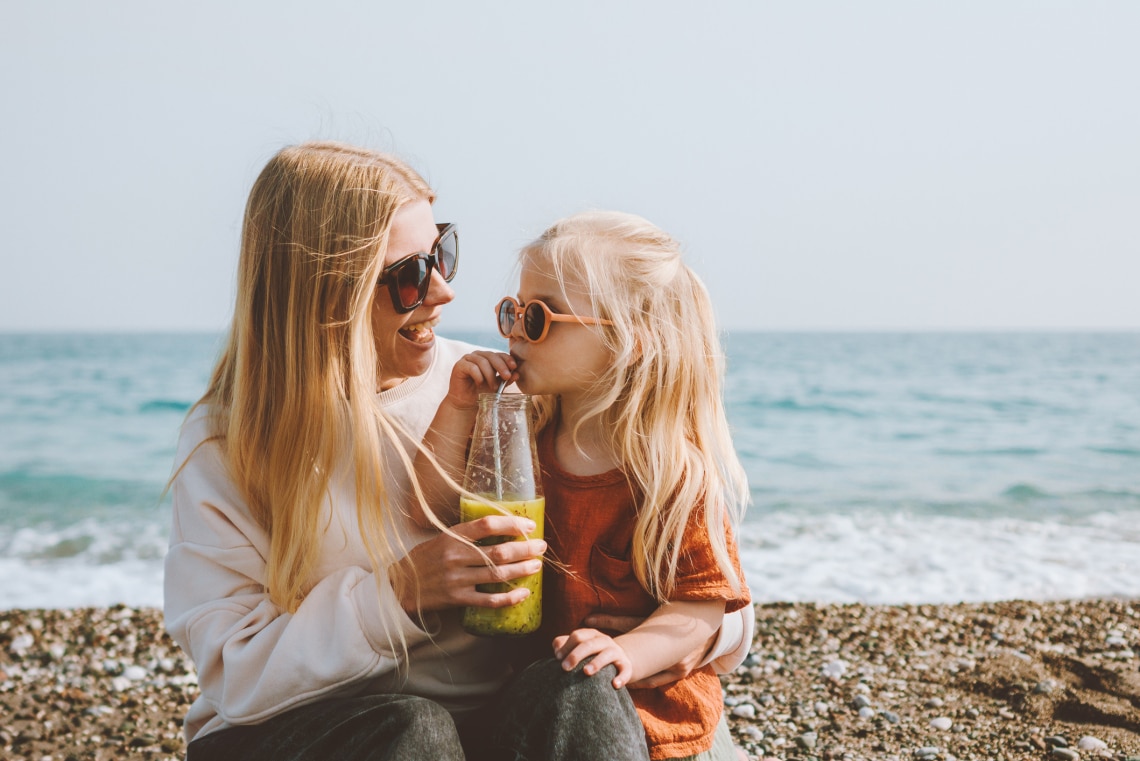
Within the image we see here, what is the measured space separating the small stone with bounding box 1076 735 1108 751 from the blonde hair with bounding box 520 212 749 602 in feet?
6.74

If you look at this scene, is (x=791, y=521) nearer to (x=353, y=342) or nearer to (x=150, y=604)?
(x=150, y=604)

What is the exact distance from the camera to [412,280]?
283 centimetres

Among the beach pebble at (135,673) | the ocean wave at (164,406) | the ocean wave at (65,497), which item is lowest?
the ocean wave at (164,406)

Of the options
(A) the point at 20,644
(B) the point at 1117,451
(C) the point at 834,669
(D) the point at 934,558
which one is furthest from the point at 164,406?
(C) the point at 834,669

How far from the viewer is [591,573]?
2.73 metres

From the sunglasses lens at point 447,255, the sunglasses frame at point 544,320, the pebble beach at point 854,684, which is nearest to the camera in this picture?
the sunglasses frame at point 544,320

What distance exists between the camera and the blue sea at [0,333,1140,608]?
7.87 meters

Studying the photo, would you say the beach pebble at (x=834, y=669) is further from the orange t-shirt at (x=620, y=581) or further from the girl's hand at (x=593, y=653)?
the girl's hand at (x=593, y=653)

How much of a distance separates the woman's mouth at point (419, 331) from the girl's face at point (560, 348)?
0.33 m

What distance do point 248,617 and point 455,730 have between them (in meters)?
0.64

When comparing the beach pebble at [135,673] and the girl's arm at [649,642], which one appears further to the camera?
the beach pebble at [135,673]

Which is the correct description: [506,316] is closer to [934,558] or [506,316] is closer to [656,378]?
[656,378]

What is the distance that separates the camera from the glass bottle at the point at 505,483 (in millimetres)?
2494

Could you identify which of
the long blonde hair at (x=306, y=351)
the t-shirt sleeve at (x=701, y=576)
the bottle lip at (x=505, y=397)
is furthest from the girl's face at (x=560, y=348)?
the t-shirt sleeve at (x=701, y=576)
